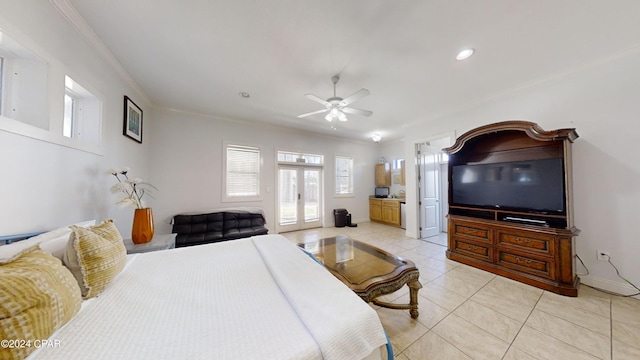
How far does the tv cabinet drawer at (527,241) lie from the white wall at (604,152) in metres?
0.59

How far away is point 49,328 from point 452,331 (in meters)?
2.41

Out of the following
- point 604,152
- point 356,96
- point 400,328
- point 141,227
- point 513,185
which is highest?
point 356,96

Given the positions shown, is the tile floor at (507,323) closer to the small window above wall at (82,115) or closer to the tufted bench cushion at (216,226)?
the tufted bench cushion at (216,226)

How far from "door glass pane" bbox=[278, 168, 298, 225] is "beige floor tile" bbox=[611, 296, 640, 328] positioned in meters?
4.78

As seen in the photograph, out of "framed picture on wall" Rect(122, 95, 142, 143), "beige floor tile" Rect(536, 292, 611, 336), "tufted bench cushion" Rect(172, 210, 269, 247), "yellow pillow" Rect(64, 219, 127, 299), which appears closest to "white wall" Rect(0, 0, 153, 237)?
"framed picture on wall" Rect(122, 95, 142, 143)

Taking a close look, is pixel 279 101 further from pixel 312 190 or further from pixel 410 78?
pixel 312 190

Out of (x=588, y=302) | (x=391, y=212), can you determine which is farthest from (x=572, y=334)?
(x=391, y=212)

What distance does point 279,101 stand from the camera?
11.2 feet

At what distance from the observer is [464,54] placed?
220 centimetres

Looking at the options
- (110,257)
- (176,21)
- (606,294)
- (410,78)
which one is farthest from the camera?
(410,78)

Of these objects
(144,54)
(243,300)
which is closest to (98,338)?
(243,300)

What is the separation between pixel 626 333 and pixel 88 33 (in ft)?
17.9

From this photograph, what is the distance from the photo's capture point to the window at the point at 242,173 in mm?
4262

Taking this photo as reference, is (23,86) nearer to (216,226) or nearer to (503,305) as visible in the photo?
(216,226)
